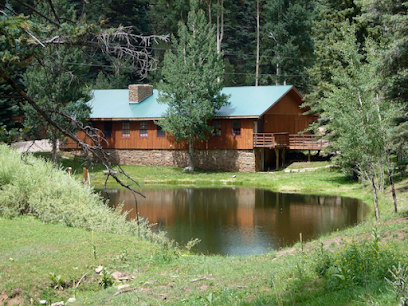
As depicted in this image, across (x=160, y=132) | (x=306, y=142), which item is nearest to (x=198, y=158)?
(x=160, y=132)

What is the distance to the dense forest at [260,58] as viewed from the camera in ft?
17.5

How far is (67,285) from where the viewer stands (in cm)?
894

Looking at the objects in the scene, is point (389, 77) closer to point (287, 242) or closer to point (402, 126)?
point (402, 126)

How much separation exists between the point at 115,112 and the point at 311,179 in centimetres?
1699

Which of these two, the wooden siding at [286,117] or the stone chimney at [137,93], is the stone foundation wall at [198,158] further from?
the stone chimney at [137,93]

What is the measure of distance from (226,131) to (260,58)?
1705 centimetres

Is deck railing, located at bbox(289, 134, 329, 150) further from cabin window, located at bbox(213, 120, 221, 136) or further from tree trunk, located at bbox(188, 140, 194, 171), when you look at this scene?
tree trunk, located at bbox(188, 140, 194, 171)

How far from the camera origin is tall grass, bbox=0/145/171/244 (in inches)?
533

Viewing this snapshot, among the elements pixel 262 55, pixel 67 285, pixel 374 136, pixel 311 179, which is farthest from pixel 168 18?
pixel 67 285

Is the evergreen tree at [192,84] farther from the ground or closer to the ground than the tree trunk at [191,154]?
farther from the ground

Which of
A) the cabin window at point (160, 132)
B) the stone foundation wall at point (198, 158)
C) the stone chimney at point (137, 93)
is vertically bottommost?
the stone foundation wall at point (198, 158)

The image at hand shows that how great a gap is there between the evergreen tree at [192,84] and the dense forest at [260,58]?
4.99 ft

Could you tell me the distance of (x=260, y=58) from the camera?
48375 millimetres

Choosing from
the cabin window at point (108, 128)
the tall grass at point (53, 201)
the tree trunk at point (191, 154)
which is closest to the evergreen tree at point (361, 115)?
the tall grass at point (53, 201)
